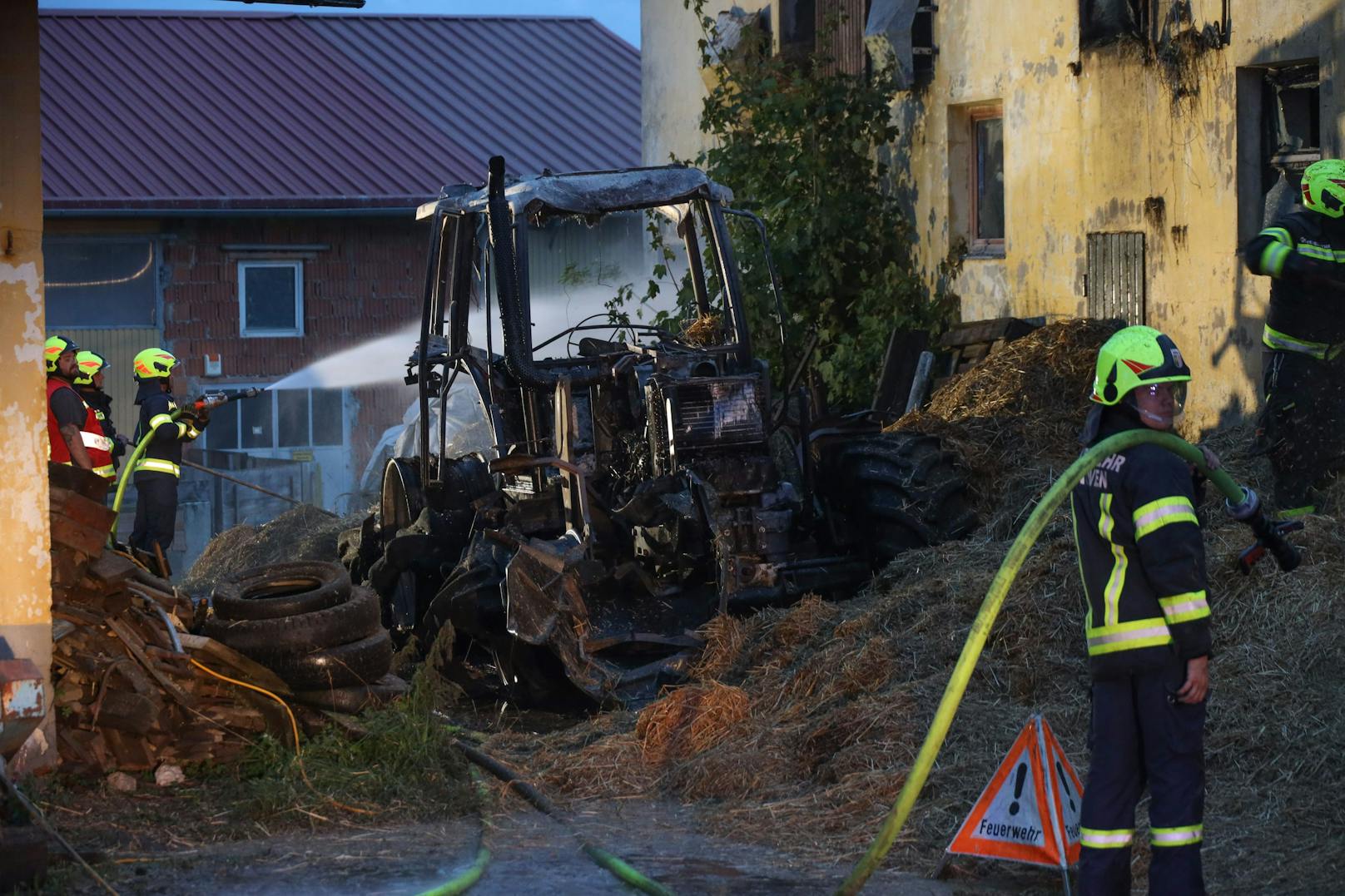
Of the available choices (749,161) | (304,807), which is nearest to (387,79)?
(749,161)

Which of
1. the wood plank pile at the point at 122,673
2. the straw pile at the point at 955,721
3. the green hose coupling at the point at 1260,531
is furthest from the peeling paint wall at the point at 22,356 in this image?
the green hose coupling at the point at 1260,531

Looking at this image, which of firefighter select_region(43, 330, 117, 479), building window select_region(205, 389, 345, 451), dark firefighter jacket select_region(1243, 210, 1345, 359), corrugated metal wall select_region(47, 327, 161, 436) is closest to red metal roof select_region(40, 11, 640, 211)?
corrugated metal wall select_region(47, 327, 161, 436)

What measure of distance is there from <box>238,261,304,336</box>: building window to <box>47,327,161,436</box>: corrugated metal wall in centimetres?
124

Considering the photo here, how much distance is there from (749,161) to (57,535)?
8.81m

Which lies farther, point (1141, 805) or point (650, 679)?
point (650, 679)

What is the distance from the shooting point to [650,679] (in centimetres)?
870

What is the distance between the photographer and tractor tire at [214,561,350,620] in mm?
7664

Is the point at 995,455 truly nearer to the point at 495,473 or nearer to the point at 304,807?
the point at 495,473

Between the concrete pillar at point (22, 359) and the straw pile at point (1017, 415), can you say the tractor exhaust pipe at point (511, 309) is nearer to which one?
the straw pile at point (1017, 415)

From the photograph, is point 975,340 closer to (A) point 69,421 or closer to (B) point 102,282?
(A) point 69,421

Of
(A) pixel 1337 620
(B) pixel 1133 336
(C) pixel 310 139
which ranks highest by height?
(C) pixel 310 139

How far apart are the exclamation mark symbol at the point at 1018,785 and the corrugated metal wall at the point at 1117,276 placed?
628cm

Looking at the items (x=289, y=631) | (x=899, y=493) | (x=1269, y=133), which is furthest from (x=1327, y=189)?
(x=289, y=631)

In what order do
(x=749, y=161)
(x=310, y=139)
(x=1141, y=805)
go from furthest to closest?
(x=310, y=139), (x=749, y=161), (x=1141, y=805)
